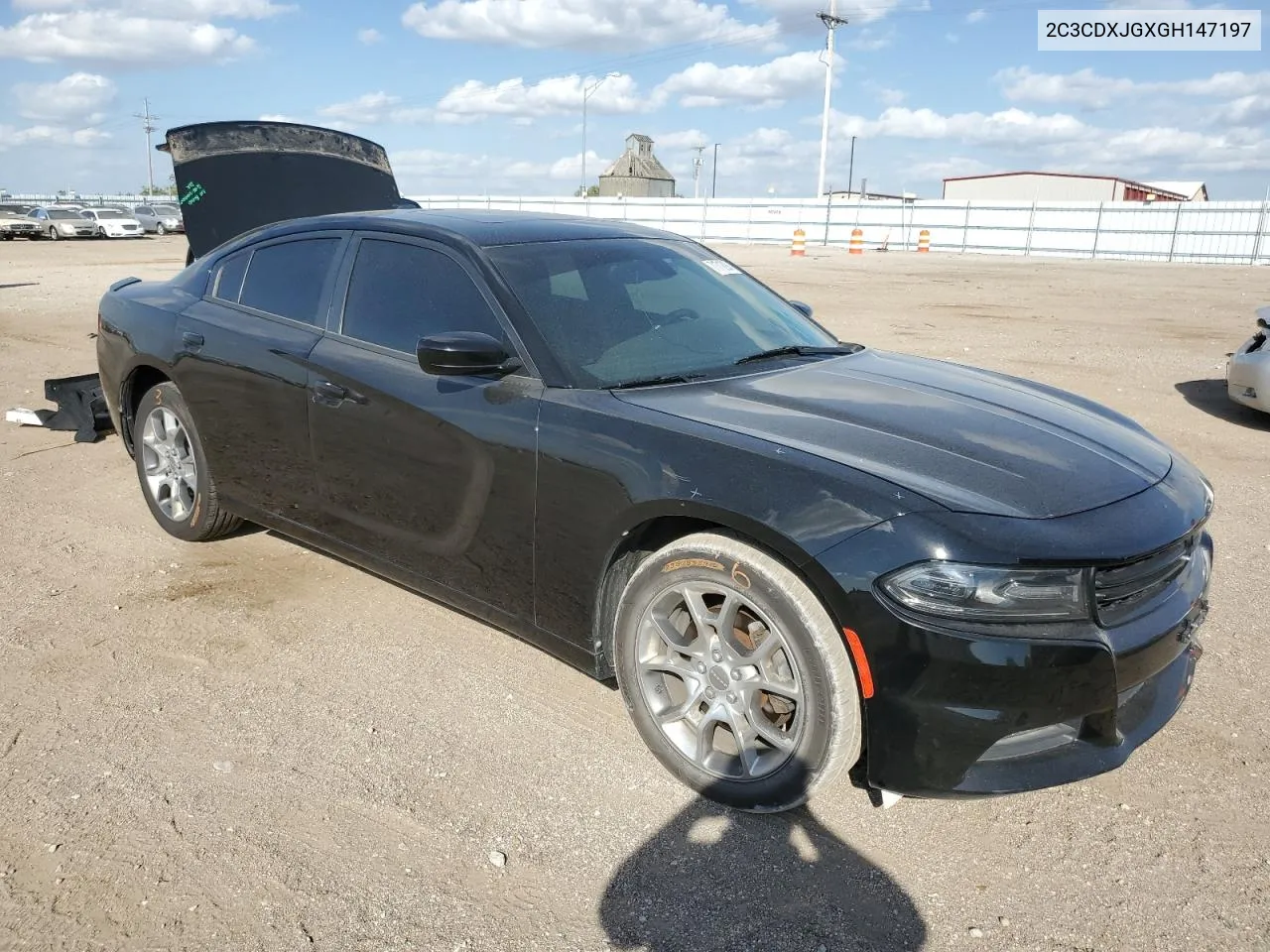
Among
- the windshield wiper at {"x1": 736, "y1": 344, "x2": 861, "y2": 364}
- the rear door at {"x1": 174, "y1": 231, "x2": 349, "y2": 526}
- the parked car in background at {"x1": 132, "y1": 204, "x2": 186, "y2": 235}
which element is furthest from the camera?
the parked car in background at {"x1": 132, "y1": 204, "x2": 186, "y2": 235}

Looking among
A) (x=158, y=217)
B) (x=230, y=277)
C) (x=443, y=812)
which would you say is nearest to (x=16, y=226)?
(x=158, y=217)

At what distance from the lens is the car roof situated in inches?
147

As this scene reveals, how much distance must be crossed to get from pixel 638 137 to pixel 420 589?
71121mm

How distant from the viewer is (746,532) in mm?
2633

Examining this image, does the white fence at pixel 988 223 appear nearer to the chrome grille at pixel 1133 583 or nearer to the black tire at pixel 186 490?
the black tire at pixel 186 490

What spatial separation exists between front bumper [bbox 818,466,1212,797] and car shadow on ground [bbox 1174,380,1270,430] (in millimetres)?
6259

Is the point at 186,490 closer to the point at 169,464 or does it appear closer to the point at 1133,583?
the point at 169,464

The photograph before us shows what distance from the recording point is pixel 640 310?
365cm

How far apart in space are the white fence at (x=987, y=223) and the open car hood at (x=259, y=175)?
27.8 meters

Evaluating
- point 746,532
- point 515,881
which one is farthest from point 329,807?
point 746,532

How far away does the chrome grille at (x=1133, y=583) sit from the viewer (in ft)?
8.07

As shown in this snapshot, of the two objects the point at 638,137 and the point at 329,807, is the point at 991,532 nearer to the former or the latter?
the point at 329,807

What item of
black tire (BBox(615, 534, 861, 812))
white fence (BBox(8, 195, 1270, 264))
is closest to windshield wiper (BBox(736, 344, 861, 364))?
black tire (BBox(615, 534, 861, 812))

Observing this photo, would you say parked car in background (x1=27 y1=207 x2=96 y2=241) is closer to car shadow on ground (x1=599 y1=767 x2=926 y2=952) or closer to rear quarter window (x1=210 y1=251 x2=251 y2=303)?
rear quarter window (x1=210 y1=251 x2=251 y2=303)
